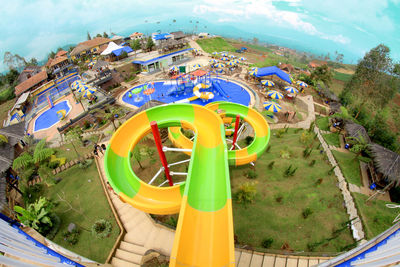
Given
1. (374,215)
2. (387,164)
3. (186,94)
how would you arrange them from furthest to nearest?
(186,94)
(387,164)
(374,215)

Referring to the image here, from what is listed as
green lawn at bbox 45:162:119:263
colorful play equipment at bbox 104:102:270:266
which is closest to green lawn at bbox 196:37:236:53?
colorful play equipment at bbox 104:102:270:266

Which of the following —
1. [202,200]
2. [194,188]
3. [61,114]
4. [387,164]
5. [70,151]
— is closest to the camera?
[202,200]

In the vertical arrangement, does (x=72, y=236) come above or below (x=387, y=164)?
below

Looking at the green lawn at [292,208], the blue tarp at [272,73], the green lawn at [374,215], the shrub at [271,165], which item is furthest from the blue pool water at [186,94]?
the green lawn at [374,215]

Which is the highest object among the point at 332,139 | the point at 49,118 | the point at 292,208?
the point at 292,208

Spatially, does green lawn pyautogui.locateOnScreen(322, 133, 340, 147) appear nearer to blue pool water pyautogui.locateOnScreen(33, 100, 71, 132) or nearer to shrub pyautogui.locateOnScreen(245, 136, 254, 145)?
shrub pyautogui.locateOnScreen(245, 136, 254, 145)

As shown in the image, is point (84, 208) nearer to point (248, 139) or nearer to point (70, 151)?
point (70, 151)

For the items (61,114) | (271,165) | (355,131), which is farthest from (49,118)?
(355,131)

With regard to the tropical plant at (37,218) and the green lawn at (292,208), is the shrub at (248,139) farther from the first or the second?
the tropical plant at (37,218)
